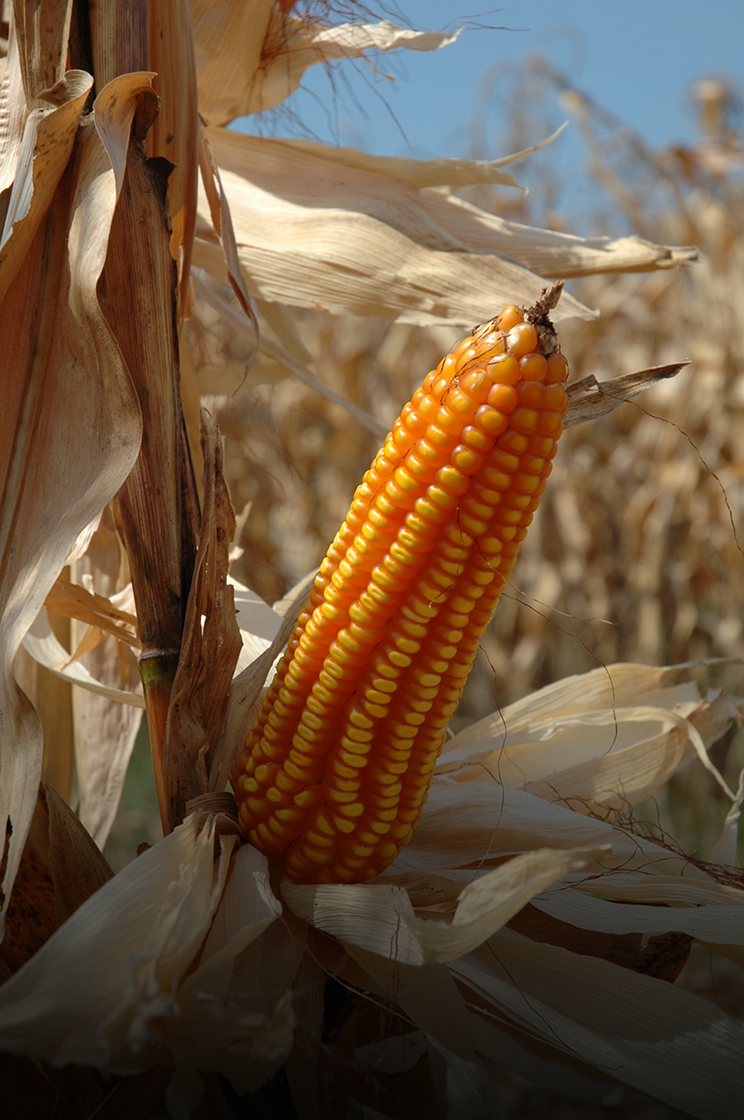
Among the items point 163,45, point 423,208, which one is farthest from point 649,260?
point 163,45

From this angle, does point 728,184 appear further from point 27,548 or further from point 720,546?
point 27,548

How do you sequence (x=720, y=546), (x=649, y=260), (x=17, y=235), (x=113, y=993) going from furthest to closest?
1. (x=720, y=546)
2. (x=649, y=260)
3. (x=17, y=235)
4. (x=113, y=993)

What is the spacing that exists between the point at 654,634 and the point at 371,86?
3092mm

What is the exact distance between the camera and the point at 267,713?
0.71 m

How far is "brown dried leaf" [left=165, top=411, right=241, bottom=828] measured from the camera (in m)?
0.69

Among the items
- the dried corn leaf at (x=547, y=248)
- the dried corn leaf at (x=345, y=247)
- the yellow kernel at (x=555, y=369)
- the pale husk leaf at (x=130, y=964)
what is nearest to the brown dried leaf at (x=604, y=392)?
the yellow kernel at (x=555, y=369)

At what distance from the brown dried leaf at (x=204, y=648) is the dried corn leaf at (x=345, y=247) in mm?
422

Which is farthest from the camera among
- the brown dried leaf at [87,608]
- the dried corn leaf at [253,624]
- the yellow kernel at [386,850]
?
the dried corn leaf at [253,624]

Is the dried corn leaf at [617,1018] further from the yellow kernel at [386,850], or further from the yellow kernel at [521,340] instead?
the yellow kernel at [521,340]

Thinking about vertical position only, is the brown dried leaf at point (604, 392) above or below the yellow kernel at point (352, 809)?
above

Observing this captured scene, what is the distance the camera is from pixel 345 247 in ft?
3.27

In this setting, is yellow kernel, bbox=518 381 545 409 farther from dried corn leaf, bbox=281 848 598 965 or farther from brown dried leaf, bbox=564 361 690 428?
dried corn leaf, bbox=281 848 598 965

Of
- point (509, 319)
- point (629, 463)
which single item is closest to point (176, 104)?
point (509, 319)

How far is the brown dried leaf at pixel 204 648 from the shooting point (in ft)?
2.27
